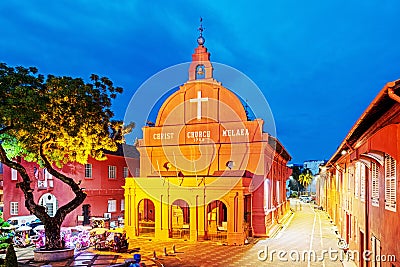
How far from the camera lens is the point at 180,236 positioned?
25.9 metres

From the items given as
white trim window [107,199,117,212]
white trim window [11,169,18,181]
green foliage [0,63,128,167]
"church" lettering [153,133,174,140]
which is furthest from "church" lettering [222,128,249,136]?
white trim window [11,169,18,181]

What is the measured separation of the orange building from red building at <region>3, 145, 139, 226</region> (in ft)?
15.8

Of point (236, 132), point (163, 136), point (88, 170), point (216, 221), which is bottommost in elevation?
point (216, 221)

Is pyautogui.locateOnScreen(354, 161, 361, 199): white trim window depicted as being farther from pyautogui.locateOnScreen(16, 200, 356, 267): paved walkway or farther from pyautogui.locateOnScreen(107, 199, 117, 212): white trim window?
pyautogui.locateOnScreen(107, 199, 117, 212): white trim window

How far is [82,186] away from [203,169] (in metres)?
10.6

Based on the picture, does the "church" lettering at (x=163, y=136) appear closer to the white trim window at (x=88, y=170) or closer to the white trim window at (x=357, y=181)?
the white trim window at (x=88, y=170)

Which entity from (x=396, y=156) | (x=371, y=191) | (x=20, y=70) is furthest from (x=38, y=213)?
(x=396, y=156)

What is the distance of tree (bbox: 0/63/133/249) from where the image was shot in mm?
15148

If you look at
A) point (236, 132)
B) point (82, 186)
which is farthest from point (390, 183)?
point (82, 186)

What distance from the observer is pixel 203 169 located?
28859 mm

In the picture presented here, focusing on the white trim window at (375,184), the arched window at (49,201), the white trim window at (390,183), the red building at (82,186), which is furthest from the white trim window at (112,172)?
the white trim window at (390,183)

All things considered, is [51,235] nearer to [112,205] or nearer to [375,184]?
[375,184]

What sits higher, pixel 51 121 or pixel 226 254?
pixel 51 121

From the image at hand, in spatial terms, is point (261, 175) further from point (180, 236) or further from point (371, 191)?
point (371, 191)
